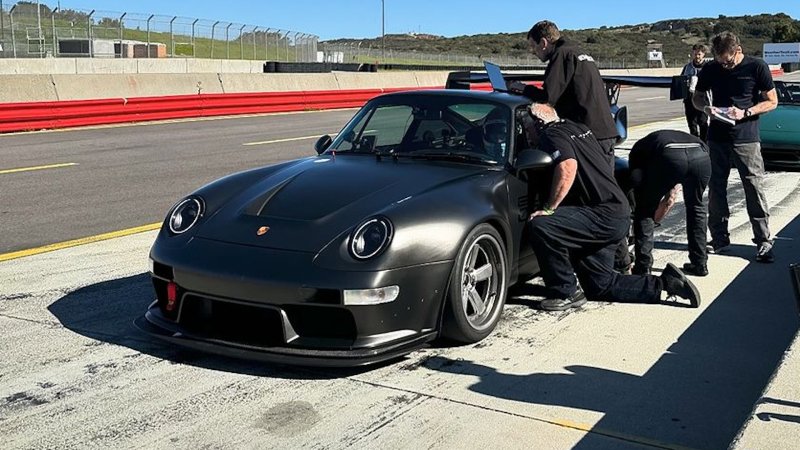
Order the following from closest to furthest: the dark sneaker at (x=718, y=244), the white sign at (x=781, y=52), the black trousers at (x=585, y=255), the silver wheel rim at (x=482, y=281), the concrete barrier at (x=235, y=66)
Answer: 1. the silver wheel rim at (x=482, y=281)
2. the black trousers at (x=585, y=255)
3. the dark sneaker at (x=718, y=244)
4. the concrete barrier at (x=235, y=66)
5. the white sign at (x=781, y=52)

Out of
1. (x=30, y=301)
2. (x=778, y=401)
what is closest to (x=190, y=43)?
(x=30, y=301)

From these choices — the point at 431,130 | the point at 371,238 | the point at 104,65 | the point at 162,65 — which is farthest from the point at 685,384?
the point at 162,65

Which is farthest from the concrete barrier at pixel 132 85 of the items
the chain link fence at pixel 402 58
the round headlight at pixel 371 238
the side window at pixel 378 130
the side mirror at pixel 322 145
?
the chain link fence at pixel 402 58

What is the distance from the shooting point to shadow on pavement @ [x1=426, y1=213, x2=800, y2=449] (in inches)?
150

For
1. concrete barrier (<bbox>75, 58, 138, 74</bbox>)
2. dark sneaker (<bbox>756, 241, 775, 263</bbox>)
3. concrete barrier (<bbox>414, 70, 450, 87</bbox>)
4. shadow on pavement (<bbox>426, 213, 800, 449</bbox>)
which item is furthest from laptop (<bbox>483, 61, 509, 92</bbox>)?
concrete barrier (<bbox>75, 58, 138, 74</bbox>)

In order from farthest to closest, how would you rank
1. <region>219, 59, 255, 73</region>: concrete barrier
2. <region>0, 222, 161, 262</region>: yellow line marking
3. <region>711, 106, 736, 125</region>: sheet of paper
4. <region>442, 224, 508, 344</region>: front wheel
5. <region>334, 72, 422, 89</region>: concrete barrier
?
<region>219, 59, 255, 73</region>: concrete barrier
<region>334, 72, 422, 89</region>: concrete barrier
<region>711, 106, 736, 125</region>: sheet of paper
<region>0, 222, 161, 262</region>: yellow line marking
<region>442, 224, 508, 344</region>: front wheel

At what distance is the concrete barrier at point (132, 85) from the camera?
759 inches

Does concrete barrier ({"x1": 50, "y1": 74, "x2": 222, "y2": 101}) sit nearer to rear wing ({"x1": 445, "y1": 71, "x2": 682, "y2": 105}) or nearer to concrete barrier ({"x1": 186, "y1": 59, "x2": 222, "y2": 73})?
rear wing ({"x1": 445, "y1": 71, "x2": 682, "y2": 105})

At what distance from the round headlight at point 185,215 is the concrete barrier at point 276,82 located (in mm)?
19072

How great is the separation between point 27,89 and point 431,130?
1469cm

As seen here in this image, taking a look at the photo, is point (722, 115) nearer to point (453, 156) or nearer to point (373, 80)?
point (453, 156)

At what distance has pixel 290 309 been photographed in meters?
4.22

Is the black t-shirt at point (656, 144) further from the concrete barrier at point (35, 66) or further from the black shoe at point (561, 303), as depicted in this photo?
the concrete barrier at point (35, 66)

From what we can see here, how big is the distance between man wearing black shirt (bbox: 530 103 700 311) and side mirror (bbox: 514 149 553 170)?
19 centimetres
